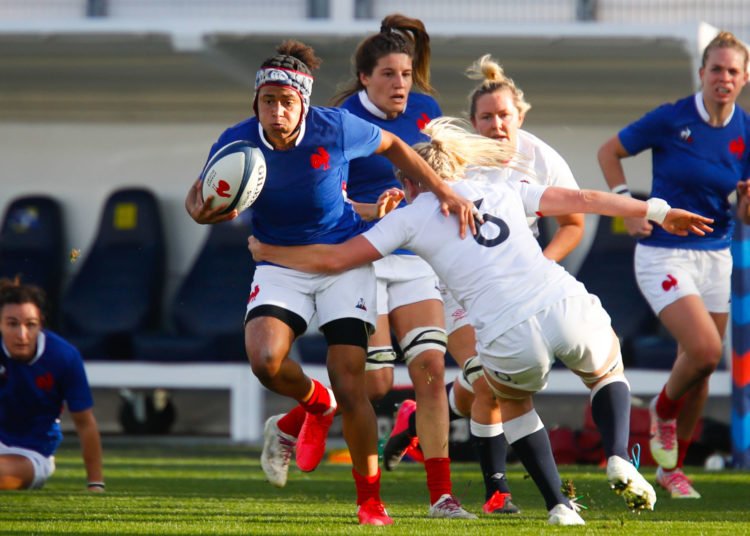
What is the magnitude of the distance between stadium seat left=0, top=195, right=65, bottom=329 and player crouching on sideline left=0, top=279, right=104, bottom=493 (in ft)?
18.8

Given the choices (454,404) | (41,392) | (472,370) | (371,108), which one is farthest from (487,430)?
(41,392)

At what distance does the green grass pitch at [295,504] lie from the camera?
5.48 m

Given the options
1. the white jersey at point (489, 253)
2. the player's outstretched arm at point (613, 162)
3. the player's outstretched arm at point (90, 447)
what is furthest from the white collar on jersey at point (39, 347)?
the player's outstretched arm at point (613, 162)

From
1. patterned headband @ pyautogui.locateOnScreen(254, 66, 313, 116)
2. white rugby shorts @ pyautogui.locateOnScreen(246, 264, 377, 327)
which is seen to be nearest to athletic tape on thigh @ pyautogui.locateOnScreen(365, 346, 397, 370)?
white rugby shorts @ pyautogui.locateOnScreen(246, 264, 377, 327)

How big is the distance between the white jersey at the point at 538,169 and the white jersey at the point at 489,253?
94 centimetres

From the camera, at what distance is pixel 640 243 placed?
7766 millimetres

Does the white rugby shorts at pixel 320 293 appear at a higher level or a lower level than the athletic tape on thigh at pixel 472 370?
higher

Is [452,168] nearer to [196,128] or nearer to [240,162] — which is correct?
[240,162]

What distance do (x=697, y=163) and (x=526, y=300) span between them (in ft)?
8.65

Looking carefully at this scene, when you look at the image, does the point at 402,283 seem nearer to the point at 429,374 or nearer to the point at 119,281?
the point at 429,374

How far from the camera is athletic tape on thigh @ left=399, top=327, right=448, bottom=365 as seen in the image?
6414 millimetres

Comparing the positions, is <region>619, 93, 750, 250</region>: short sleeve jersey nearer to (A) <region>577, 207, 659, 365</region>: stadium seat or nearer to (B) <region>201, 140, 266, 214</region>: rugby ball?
(B) <region>201, 140, 266, 214</region>: rugby ball

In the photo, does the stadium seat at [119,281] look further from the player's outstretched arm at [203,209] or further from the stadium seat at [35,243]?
the player's outstretched arm at [203,209]

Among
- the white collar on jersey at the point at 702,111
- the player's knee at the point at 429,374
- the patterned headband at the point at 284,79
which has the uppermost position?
the patterned headband at the point at 284,79
